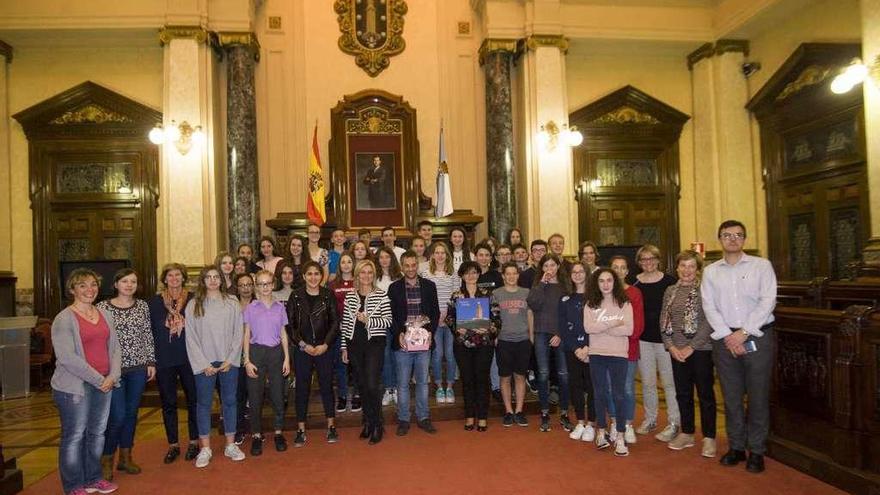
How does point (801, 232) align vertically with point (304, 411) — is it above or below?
above

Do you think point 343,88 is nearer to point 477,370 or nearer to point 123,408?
point 477,370

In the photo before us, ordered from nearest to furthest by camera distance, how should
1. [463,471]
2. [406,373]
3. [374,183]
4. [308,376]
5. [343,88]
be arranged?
[463,471] < [308,376] < [406,373] < [374,183] < [343,88]

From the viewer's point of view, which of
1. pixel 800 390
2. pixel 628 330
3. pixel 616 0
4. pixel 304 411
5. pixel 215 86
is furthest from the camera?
pixel 616 0

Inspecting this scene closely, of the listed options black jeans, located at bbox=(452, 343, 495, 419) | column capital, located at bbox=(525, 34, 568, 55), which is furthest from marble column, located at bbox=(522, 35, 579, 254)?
black jeans, located at bbox=(452, 343, 495, 419)

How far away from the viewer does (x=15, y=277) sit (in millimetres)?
10102

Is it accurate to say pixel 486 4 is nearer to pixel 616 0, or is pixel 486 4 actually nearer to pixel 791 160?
pixel 616 0

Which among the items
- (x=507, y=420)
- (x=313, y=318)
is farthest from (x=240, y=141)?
(x=507, y=420)

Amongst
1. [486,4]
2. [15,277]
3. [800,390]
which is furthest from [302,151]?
[800,390]

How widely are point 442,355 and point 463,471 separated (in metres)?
1.87

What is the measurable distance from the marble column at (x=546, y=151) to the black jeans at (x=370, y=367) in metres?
5.22

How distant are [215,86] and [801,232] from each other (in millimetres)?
10471

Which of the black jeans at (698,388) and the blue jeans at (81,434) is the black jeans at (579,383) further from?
the blue jeans at (81,434)

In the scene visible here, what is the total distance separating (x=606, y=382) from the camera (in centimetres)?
493

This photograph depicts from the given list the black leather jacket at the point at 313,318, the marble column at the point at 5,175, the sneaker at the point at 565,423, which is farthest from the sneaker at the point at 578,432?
the marble column at the point at 5,175
